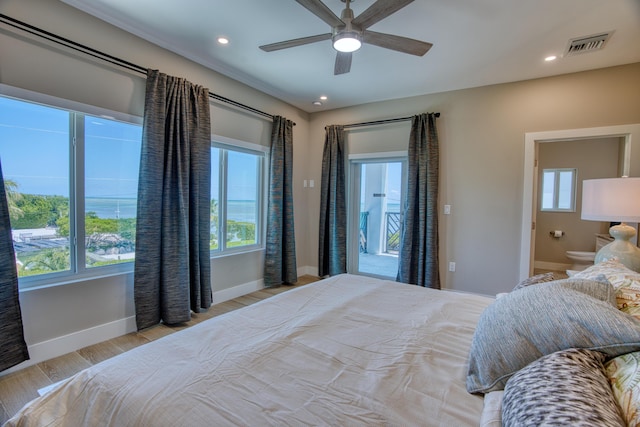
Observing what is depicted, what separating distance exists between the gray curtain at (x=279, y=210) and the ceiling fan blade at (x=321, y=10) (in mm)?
2340

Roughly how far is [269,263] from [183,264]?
1.46 m

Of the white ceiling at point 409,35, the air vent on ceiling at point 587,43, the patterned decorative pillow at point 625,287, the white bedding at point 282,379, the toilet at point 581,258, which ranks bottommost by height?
the toilet at point 581,258

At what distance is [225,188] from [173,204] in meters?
0.94

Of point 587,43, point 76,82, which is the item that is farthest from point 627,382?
point 76,82

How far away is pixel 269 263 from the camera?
4.23 metres

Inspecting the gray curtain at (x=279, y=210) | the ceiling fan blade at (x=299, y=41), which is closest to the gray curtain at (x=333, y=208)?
the gray curtain at (x=279, y=210)

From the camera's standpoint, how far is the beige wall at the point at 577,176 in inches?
200

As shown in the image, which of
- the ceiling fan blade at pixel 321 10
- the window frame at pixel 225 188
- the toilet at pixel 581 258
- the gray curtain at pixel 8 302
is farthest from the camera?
the toilet at pixel 581 258

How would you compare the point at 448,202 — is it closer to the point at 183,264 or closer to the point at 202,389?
the point at 183,264

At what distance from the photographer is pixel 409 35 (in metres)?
2.68

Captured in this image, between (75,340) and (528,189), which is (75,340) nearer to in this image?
(75,340)

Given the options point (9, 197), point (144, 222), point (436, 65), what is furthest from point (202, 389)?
point (436, 65)

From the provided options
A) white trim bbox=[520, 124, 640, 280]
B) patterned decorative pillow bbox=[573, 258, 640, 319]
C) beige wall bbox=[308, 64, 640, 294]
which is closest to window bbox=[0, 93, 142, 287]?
patterned decorative pillow bbox=[573, 258, 640, 319]

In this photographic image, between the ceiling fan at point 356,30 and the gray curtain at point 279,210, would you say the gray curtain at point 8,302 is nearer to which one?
the ceiling fan at point 356,30
